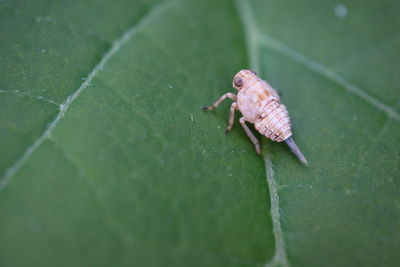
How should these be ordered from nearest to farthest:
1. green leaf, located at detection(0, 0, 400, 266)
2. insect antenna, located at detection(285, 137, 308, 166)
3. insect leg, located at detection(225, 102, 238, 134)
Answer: green leaf, located at detection(0, 0, 400, 266), insect antenna, located at detection(285, 137, 308, 166), insect leg, located at detection(225, 102, 238, 134)

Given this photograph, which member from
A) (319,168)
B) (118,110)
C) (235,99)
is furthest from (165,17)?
(319,168)

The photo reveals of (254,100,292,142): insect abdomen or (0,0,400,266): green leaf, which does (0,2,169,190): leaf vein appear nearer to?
(0,0,400,266): green leaf

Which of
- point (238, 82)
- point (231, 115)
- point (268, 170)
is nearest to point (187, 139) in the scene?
point (231, 115)

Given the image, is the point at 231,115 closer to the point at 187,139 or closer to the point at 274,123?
the point at 274,123

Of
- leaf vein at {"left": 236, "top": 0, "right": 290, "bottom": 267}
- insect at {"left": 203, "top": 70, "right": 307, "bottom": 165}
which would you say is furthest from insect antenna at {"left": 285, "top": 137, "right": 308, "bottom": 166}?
leaf vein at {"left": 236, "top": 0, "right": 290, "bottom": 267}

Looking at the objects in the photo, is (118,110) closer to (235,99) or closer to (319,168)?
(235,99)

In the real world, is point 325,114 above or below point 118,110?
below

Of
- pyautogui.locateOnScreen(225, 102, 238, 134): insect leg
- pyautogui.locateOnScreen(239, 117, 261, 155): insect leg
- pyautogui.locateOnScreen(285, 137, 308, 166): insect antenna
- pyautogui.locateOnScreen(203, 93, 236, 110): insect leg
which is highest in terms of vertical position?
pyautogui.locateOnScreen(203, 93, 236, 110): insect leg
